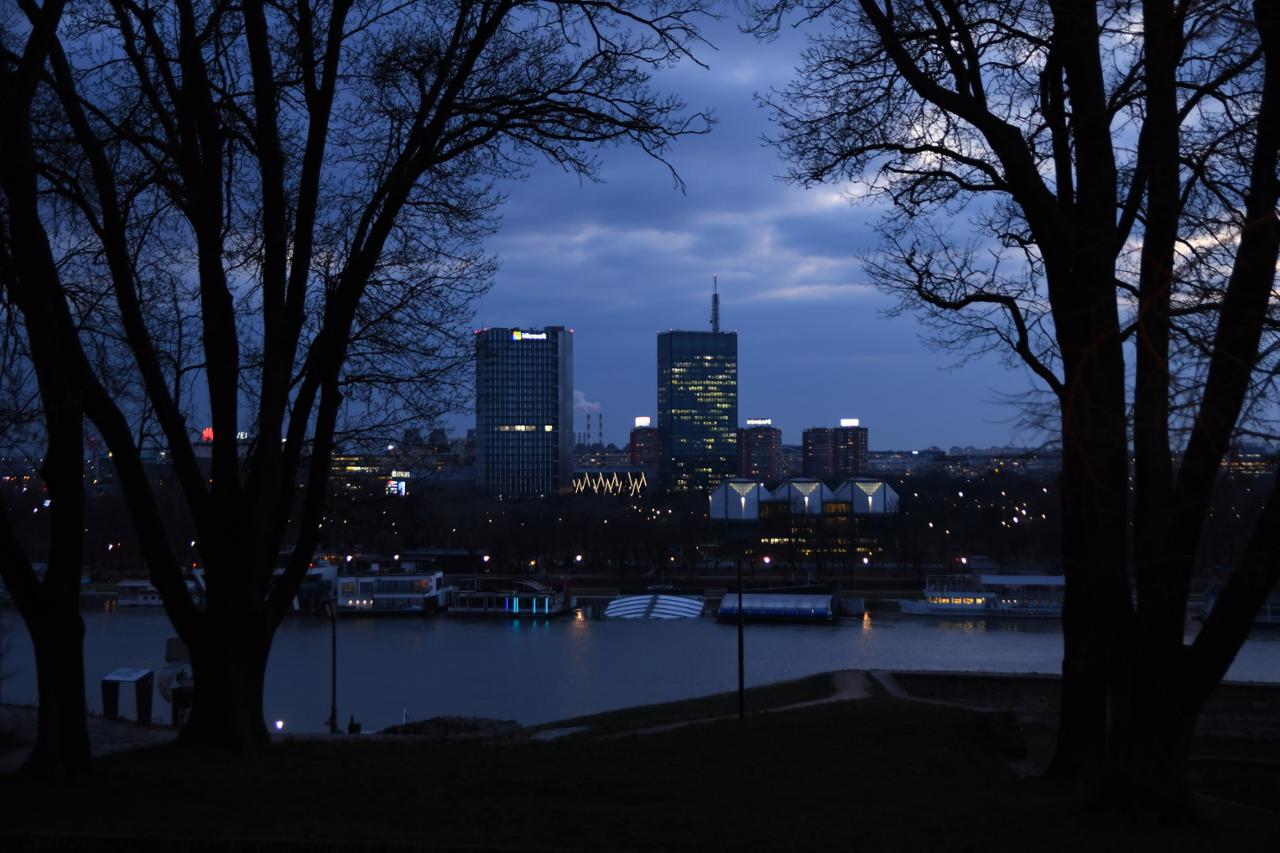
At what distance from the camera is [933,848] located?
439cm

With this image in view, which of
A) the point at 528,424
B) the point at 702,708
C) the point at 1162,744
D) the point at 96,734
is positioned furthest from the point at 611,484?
the point at 1162,744

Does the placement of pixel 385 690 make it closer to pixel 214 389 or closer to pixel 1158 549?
pixel 214 389

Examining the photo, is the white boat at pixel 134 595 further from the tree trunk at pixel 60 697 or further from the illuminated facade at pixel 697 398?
the illuminated facade at pixel 697 398

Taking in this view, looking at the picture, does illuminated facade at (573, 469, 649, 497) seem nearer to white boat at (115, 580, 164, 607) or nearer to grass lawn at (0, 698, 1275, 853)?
white boat at (115, 580, 164, 607)

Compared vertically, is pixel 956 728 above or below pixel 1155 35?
below

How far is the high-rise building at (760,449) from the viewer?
126m

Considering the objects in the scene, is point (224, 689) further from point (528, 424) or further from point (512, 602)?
point (528, 424)

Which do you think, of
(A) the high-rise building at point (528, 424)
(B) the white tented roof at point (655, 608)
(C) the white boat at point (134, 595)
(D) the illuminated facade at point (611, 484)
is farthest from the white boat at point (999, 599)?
(A) the high-rise building at point (528, 424)

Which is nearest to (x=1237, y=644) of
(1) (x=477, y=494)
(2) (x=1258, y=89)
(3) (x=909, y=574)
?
(2) (x=1258, y=89)

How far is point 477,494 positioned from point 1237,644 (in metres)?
56.4

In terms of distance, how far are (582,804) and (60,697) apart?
100 inches

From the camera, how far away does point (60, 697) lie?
5.45m

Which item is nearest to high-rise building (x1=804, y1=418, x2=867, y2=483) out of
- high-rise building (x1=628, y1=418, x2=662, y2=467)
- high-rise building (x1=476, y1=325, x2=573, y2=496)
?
high-rise building (x1=628, y1=418, x2=662, y2=467)

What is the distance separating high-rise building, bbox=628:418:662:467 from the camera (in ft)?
454
